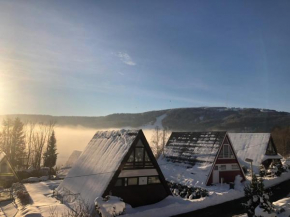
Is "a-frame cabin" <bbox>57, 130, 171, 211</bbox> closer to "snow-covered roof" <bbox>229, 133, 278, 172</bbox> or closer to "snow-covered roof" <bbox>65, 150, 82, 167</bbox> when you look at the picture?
"snow-covered roof" <bbox>229, 133, 278, 172</bbox>

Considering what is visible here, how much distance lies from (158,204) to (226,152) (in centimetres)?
1474

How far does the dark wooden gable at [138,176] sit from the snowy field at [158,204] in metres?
0.74

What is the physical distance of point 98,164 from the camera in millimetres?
22906

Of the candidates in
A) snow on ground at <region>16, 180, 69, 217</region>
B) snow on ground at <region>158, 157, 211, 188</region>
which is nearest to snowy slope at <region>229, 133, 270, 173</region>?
snow on ground at <region>158, 157, 211, 188</region>

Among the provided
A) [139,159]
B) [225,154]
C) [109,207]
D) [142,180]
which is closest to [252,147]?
[225,154]

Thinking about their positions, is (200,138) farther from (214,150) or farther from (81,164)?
(81,164)

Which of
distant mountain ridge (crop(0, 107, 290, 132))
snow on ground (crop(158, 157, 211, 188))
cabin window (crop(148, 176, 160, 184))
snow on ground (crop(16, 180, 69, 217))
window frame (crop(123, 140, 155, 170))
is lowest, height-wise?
snow on ground (crop(16, 180, 69, 217))

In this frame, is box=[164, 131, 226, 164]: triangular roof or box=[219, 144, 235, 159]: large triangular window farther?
box=[164, 131, 226, 164]: triangular roof

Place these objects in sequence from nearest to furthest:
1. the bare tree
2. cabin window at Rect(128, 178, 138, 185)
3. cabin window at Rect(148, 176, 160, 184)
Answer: cabin window at Rect(128, 178, 138, 185) → cabin window at Rect(148, 176, 160, 184) → the bare tree

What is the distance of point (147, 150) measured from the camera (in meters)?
22.2

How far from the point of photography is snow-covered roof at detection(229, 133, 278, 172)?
40750 millimetres

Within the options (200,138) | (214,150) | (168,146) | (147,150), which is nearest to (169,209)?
(147,150)

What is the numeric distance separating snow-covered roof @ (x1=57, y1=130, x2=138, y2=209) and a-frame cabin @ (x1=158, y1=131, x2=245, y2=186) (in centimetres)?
1151

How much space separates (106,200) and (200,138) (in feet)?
70.7
